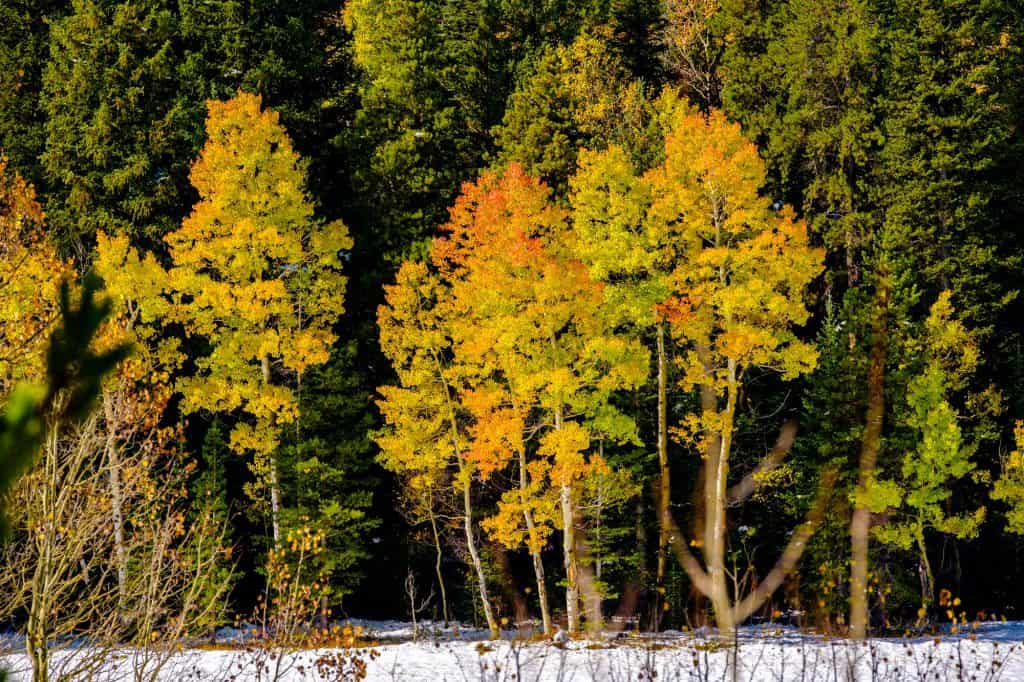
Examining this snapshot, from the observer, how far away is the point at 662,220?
19.9m

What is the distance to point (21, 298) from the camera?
11414 mm

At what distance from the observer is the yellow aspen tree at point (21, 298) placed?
27.3 ft

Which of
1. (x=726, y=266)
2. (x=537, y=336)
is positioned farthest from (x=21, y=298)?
(x=726, y=266)

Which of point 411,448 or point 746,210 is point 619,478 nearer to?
point 411,448

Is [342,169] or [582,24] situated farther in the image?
[582,24]

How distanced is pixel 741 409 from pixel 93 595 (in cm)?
1999

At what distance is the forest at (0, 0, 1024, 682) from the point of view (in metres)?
18.8

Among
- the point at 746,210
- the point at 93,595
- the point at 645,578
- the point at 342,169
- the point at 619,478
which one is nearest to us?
the point at 93,595

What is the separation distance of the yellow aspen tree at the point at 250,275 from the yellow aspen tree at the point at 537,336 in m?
2.79

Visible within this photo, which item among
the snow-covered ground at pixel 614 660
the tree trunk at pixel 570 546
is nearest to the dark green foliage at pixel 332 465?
the tree trunk at pixel 570 546

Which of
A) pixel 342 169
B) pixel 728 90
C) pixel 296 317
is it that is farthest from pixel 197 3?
pixel 728 90

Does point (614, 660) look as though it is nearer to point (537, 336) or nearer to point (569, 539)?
point (569, 539)

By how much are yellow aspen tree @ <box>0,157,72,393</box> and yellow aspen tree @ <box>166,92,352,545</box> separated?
6.18m

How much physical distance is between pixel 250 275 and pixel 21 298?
29.5ft
